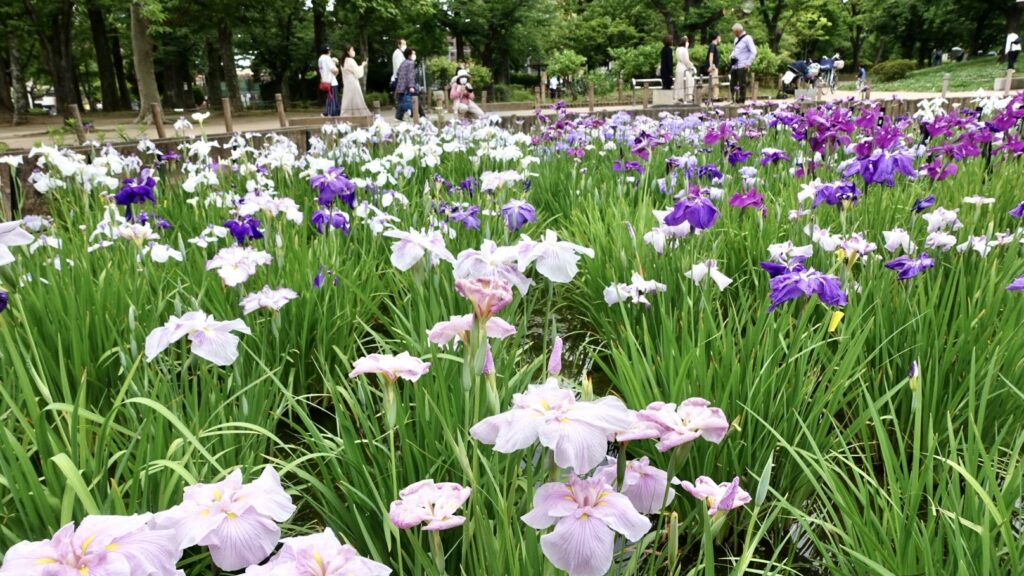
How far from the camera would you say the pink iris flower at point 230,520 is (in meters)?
0.76

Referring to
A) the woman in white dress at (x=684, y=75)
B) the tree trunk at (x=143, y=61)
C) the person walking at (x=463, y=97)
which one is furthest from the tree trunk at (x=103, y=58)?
the woman in white dress at (x=684, y=75)

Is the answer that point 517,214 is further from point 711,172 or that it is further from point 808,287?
point 711,172

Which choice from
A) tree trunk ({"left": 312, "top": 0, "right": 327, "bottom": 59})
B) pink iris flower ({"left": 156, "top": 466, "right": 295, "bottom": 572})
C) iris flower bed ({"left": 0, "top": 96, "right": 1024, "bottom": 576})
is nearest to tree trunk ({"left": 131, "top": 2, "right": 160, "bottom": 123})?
tree trunk ({"left": 312, "top": 0, "right": 327, "bottom": 59})

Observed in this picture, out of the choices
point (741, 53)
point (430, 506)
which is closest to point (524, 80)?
point (741, 53)

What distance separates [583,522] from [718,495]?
0.24 m

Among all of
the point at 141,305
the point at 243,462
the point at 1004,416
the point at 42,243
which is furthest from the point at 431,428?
the point at 42,243

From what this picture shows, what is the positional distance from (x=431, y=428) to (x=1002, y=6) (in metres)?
46.1

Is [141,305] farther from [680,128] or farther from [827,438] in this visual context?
[680,128]

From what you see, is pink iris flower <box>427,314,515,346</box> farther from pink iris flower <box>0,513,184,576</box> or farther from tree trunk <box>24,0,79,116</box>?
tree trunk <box>24,0,79,116</box>

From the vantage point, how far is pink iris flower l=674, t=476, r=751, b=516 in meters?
0.86

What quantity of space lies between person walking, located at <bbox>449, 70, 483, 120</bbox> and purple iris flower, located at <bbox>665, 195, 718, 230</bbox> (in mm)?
11487

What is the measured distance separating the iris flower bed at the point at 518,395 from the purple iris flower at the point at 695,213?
0.01 meters

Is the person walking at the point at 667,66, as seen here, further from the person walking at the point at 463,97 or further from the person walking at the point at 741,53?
the person walking at the point at 463,97

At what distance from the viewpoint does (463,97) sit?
14.1 metres
